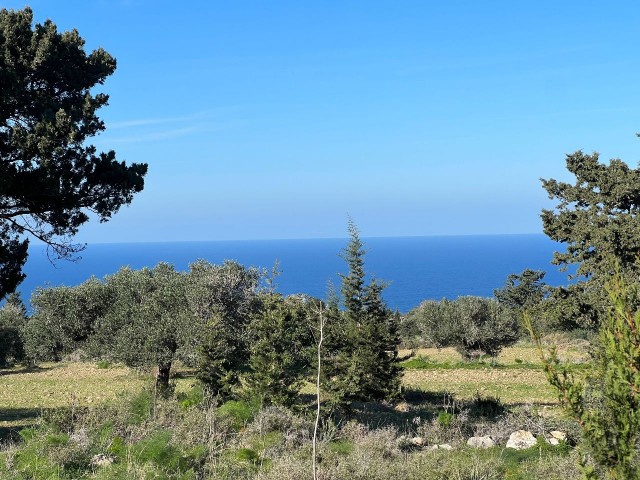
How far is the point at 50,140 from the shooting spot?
13516 mm

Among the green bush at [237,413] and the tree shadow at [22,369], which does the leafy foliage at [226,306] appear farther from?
→ the tree shadow at [22,369]

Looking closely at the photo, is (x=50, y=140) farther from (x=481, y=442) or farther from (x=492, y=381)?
(x=492, y=381)

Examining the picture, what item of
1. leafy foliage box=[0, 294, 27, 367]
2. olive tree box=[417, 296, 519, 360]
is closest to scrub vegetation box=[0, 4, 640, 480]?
leafy foliage box=[0, 294, 27, 367]

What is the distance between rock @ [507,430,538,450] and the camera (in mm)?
13742

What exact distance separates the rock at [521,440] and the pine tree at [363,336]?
8924mm

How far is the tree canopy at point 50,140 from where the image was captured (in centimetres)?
1375

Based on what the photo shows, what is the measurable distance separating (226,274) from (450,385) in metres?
15.1

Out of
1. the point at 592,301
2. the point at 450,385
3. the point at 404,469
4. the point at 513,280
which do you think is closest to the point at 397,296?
the point at 513,280

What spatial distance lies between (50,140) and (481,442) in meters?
12.5

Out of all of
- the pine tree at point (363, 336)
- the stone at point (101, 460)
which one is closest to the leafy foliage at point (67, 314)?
the pine tree at point (363, 336)

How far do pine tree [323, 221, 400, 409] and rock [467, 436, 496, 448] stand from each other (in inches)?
346

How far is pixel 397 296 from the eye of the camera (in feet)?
588

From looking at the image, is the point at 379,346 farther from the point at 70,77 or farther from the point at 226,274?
the point at 70,77

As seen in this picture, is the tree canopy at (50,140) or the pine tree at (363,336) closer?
the tree canopy at (50,140)
